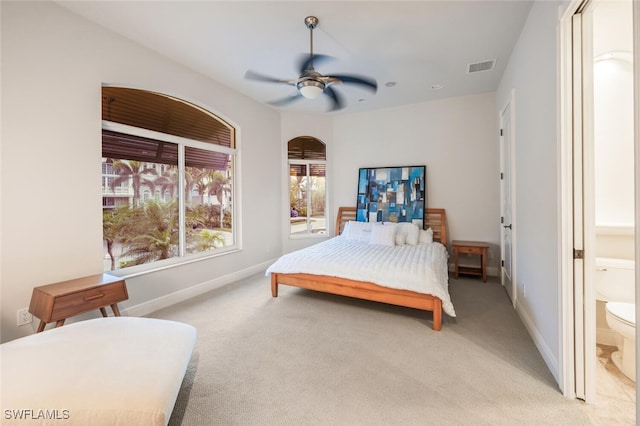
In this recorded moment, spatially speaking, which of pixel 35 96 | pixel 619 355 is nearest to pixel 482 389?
pixel 619 355

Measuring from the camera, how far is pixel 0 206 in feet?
6.93

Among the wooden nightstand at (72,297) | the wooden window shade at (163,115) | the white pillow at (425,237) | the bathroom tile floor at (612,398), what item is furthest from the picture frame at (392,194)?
the wooden nightstand at (72,297)

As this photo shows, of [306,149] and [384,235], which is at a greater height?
[306,149]

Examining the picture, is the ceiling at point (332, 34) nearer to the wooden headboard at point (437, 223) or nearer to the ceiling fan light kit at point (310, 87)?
the ceiling fan light kit at point (310, 87)

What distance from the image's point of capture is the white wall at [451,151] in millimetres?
4559

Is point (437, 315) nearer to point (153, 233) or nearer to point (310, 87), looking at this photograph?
point (310, 87)

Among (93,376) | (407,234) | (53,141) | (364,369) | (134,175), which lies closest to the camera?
(93,376)

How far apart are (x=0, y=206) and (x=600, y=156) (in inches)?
205

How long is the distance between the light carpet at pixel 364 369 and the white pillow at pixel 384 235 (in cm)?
125

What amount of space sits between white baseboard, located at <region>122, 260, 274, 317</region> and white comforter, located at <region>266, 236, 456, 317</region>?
103 cm

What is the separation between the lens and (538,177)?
2.26 m

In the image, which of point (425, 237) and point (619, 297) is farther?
point (425, 237)

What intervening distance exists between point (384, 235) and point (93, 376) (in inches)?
148

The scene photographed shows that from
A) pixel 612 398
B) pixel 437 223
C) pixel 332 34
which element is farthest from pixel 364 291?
pixel 332 34
